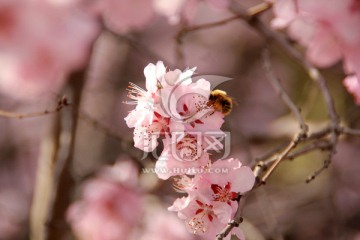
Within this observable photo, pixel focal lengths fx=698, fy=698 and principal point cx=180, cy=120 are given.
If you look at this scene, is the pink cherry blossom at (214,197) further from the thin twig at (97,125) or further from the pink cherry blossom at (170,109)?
the thin twig at (97,125)

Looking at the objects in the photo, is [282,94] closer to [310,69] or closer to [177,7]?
[310,69]

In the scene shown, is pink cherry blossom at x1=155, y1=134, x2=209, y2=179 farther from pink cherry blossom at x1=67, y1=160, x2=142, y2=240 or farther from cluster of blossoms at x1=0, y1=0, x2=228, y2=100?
pink cherry blossom at x1=67, y1=160, x2=142, y2=240

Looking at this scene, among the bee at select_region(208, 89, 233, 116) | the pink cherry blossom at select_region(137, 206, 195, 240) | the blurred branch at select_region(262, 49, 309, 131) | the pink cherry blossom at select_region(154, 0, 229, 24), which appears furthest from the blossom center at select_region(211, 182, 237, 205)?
the pink cherry blossom at select_region(137, 206, 195, 240)

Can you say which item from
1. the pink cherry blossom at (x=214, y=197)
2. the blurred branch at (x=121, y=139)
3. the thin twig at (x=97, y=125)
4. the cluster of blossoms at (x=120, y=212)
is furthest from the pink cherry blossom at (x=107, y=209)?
the pink cherry blossom at (x=214, y=197)

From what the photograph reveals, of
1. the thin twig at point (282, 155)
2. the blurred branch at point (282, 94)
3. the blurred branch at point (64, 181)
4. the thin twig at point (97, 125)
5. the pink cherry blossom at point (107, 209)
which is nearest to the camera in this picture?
the thin twig at point (282, 155)

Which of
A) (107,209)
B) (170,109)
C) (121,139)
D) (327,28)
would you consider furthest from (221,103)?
(107,209)

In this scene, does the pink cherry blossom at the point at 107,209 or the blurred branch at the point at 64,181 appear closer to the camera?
the blurred branch at the point at 64,181
